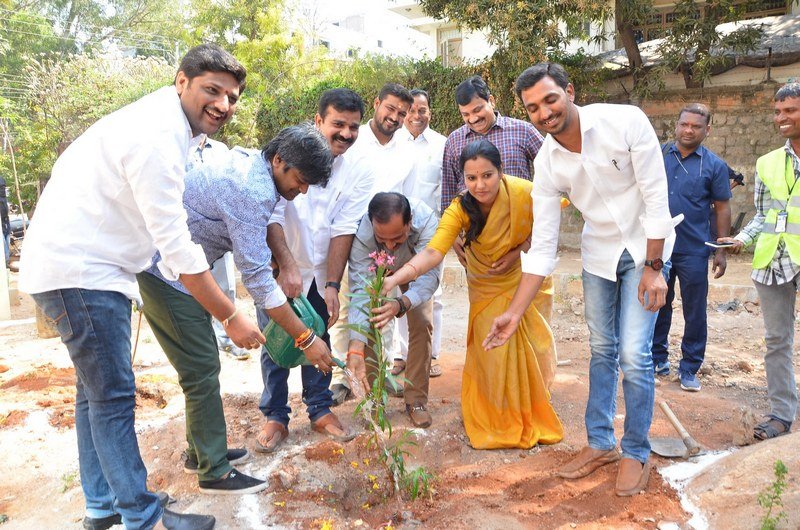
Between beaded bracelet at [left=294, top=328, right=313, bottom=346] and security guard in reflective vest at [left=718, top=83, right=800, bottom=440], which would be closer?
beaded bracelet at [left=294, top=328, right=313, bottom=346]

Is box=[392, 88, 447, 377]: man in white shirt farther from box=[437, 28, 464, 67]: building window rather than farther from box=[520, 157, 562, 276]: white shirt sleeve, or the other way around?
box=[437, 28, 464, 67]: building window

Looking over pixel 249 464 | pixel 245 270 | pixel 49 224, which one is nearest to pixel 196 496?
pixel 249 464

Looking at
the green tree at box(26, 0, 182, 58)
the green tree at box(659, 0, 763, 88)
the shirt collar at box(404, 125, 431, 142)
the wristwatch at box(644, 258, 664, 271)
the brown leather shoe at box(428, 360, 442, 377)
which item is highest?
the green tree at box(26, 0, 182, 58)

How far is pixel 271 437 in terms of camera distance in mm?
3383

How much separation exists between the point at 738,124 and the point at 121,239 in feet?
29.0

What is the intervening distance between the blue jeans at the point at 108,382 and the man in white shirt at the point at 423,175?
240 cm

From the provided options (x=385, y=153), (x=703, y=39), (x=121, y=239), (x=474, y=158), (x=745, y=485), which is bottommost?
(x=745, y=485)

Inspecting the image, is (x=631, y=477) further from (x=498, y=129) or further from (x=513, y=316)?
(x=498, y=129)

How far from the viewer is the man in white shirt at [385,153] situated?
4184 millimetres

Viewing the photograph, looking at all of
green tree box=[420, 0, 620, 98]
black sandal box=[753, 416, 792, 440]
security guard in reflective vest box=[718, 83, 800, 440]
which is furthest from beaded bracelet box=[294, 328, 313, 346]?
green tree box=[420, 0, 620, 98]

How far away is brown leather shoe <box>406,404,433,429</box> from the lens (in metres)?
3.61

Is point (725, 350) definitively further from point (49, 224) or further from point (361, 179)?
point (49, 224)

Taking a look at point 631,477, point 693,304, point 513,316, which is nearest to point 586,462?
point 631,477

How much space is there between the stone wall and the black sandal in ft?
19.7
